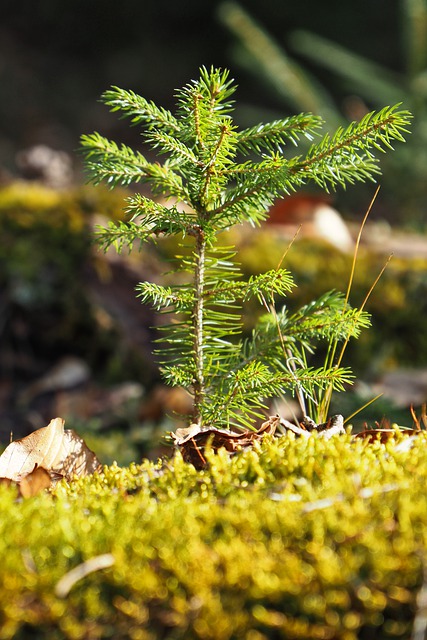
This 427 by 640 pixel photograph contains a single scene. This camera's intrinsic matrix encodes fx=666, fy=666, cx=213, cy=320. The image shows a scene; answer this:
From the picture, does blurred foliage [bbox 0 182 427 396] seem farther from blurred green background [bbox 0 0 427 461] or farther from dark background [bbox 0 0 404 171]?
dark background [bbox 0 0 404 171]

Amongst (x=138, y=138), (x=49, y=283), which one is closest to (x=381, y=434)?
(x=49, y=283)

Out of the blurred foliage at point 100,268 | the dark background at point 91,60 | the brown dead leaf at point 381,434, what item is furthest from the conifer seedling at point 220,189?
the dark background at point 91,60

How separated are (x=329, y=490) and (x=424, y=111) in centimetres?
772

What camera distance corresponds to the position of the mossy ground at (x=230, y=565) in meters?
0.78

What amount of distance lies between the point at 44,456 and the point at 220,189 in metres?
0.63

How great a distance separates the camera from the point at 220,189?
1.30 meters

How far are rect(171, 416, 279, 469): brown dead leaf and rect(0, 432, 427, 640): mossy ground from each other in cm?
28

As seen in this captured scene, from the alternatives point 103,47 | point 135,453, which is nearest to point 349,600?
point 135,453

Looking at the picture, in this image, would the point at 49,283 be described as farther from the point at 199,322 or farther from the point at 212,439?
the point at 212,439

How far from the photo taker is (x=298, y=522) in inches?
34.4

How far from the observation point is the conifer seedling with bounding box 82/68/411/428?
1.20 m

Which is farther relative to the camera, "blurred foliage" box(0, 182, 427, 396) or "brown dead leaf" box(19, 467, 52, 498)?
"blurred foliage" box(0, 182, 427, 396)

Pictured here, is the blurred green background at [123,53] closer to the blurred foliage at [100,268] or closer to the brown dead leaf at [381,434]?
the blurred foliage at [100,268]

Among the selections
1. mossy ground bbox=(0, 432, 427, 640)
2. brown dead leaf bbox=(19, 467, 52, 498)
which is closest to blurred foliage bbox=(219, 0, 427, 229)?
brown dead leaf bbox=(19, 467, 52, 498)
